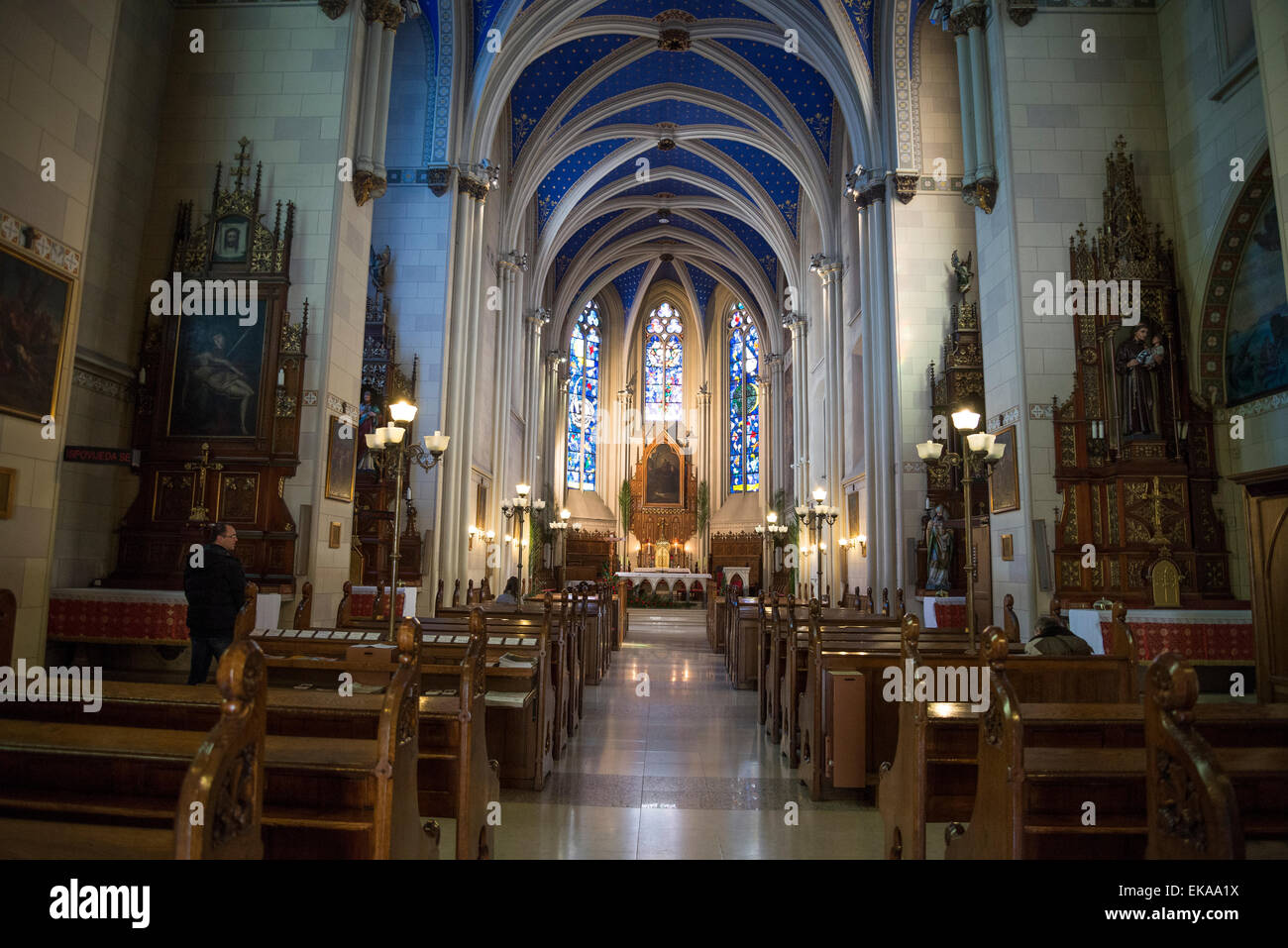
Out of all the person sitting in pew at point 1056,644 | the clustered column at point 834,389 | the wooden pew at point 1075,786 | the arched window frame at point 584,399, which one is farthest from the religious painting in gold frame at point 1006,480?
the arched window frame at point 584,399

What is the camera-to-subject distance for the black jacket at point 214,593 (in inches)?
227

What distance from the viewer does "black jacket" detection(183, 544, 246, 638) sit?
577cm

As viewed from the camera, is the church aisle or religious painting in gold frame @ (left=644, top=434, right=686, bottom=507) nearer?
the church aisle

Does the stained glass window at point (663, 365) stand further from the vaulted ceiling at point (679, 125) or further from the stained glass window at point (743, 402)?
the vaulted ceiling at point (679, 125)

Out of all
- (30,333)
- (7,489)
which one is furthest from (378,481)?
(7,489)

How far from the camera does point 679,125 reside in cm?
2125

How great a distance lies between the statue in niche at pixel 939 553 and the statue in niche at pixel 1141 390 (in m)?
3.86

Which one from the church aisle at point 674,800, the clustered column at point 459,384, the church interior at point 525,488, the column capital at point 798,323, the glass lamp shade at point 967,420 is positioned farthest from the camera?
the column capital at point 798,323

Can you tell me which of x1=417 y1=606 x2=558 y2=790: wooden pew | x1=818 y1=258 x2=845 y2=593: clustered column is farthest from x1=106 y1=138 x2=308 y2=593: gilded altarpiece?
x1=818 y1=258 x2=845 y2=593: clustered column

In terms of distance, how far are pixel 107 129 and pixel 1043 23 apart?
34.9 ft

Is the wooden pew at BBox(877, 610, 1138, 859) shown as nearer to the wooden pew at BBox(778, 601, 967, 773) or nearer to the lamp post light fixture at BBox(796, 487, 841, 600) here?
the wooden pew at BBox(778, 601, 967, 773)

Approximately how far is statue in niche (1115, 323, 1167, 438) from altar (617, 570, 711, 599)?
2080 centimetres

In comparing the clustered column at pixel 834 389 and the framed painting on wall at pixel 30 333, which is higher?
the clustered column at pixel 834 389

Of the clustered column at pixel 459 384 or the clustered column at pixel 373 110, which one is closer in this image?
the clustered column at pixel 373 110
